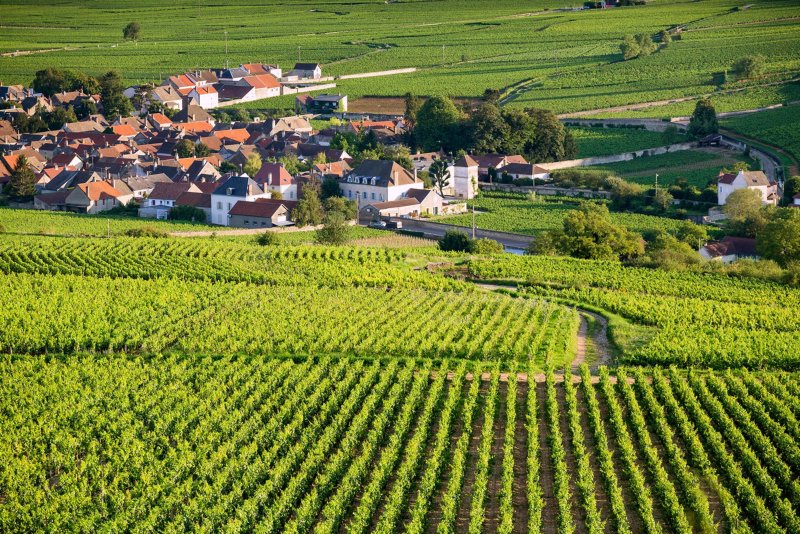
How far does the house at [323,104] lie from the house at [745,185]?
4494cm

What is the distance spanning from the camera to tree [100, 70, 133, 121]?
324 ft

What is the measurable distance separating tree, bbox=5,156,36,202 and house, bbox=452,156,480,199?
25.6 meters

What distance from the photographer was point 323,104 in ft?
341

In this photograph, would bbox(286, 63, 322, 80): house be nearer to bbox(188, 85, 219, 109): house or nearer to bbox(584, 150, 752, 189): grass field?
bbox(188, 85, 219, 109): house

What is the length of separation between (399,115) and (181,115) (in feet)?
58.6

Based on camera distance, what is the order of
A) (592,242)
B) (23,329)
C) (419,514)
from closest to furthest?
(419,514) → (23,329) → (592,242)

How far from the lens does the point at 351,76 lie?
394ft

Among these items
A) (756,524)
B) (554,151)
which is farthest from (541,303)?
(554,151)

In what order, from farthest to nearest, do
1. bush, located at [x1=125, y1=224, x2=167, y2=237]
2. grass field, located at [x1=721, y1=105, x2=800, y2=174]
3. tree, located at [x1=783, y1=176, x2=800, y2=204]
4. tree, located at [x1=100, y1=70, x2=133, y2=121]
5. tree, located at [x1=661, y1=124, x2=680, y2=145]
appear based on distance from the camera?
tree, located at [x1=100, y1=70, x2=133, y2=121], tree, located at [x1=661, y1=124, x2=680, y2=145], grass field, located at [x1=721, y1=105, x2=800, y2=174], tree, located at [x1=783, y1=176, x2=800, y2=204], bush, located at [x1=125, y1=224, x2=167, y2=237]

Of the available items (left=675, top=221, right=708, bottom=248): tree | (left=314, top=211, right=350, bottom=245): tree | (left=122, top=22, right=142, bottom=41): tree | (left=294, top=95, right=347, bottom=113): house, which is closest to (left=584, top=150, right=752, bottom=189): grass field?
(left=675, top=221, right=708, bottom=248): tree

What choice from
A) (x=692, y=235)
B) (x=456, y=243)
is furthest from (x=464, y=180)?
(x=692, y=235)

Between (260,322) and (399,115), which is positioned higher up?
(399,115)

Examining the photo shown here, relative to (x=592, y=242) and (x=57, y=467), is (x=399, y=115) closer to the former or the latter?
(x=592, y=242)

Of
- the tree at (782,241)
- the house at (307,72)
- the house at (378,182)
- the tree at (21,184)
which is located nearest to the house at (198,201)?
the house at (378,182)
